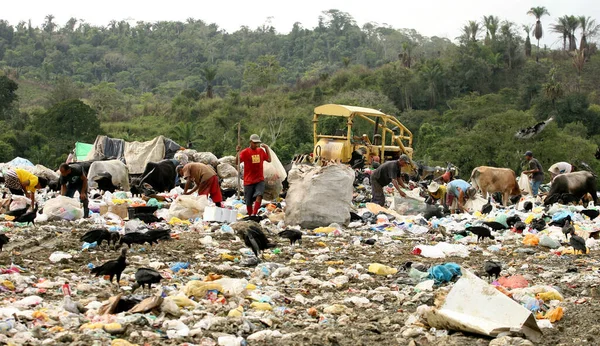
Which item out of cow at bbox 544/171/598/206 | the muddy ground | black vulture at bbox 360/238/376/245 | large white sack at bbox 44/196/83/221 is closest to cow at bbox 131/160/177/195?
large white sack at bbox 44/196/83/221

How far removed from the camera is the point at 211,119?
150ft

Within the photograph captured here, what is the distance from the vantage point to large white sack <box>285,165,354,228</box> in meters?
10.7

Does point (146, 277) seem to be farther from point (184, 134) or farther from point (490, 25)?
point (490, 25)

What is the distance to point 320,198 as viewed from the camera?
10742 millimetres

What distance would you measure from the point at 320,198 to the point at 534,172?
624 cm

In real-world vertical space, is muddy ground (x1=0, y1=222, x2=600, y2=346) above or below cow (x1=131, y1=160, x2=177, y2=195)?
above

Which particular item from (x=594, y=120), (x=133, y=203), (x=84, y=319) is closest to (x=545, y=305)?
(x=84, y=319)

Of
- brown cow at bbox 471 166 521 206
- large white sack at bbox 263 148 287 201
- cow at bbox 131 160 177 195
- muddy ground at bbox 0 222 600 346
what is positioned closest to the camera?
muddy ground at bbox 0 222 600 346

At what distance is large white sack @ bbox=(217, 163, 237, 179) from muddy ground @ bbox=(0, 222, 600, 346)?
8.09 meters

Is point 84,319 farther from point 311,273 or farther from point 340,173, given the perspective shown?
point 340,173

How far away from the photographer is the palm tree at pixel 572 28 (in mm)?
55188

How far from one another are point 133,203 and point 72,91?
40231 millimetres

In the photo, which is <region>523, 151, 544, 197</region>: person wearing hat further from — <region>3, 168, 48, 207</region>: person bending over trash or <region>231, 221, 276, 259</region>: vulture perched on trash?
<region>3, 168, 48, 207</region>: person bending over trash

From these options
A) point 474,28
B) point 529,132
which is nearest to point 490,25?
point 474,28
